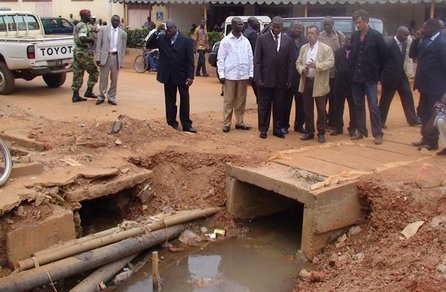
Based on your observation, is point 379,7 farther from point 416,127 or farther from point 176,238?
point 176,238

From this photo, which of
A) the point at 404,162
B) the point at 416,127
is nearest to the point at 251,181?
the point at 404,162

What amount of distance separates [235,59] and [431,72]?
2.76 metres

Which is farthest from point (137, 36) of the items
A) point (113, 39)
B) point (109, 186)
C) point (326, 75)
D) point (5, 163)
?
point (5, 163)

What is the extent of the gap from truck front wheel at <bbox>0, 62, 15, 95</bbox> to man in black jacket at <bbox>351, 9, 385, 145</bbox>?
24.6 feet

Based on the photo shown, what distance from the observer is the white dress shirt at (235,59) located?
8312 mm

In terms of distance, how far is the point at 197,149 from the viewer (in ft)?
24.5

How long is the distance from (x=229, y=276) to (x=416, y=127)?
502 cm

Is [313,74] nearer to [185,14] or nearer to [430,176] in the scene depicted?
[430,176]

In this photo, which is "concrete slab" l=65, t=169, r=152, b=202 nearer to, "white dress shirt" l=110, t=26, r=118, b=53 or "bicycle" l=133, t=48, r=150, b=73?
"white dress shirt" l=110, t=26, r=118, b=53

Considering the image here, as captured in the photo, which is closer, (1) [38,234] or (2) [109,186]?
(1) [38,234]

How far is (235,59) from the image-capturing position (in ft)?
27.3

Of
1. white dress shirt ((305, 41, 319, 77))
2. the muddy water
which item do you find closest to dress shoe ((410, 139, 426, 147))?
white dress shirt ((305, 41, 319, 77))

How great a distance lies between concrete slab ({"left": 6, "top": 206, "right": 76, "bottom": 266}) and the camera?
519 centimetres

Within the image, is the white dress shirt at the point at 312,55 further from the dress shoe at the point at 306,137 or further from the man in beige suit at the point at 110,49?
the man in beige suit at the point at 110,49
